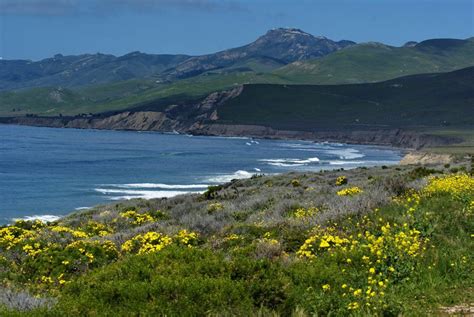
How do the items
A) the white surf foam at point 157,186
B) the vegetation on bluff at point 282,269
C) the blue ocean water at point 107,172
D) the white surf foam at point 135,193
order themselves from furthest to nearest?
1. the white surf foam at point 157,186
2. the white surf foam at point 135,193
3. the blue ocean water at point 107,172
4. the vegetation on bluff at point 282,269

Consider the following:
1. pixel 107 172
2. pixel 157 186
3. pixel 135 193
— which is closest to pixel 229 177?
pixel 157 186

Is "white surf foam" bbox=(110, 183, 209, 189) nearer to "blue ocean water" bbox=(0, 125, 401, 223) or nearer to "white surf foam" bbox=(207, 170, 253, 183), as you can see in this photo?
"blue ocean water" bbox=(0, 125, 401, 223)

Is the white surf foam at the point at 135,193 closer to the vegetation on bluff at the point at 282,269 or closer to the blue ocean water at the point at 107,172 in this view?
the blue ocean water at the point at 107,172

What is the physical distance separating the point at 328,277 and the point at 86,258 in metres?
5.76

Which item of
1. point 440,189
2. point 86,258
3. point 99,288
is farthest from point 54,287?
point 440,189

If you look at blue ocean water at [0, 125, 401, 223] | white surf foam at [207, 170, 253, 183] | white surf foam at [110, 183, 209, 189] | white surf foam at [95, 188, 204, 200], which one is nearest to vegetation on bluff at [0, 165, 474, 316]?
blue ocean water at [0, 125, 401, 223]

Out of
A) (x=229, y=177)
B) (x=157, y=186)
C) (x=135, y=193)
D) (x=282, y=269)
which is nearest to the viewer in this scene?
(x=282, y=269)

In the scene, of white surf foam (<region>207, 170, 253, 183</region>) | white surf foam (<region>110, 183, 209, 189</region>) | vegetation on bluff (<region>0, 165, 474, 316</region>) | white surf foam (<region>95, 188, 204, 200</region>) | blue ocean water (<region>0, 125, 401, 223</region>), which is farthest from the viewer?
white surf foam (<region>207, 170, 253, 183</region>)

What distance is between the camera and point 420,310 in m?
8.05

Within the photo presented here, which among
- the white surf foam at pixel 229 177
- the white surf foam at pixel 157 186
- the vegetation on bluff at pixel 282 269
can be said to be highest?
the vegetation on bluff at pixel 282 269

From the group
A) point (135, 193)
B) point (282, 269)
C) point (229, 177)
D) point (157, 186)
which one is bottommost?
point (157, 186)

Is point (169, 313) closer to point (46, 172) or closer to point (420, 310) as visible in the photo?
point (420, 310)

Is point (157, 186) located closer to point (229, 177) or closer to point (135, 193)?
point (135, 193)

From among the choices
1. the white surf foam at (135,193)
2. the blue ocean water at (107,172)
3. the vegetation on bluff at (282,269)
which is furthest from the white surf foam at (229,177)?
the vegetation on bluff at (282,269)
